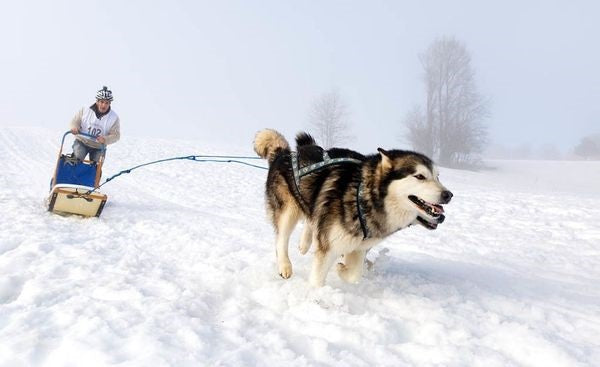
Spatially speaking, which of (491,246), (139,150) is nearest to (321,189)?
(491,246)

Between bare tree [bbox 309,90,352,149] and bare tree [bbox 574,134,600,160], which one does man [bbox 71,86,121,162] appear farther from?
bare tree [bbox 574,134,600,160]

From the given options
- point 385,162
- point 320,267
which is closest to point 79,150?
point 320,267

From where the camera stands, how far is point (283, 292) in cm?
303

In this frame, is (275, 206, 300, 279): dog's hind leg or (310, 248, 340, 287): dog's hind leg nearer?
(310, 248, 340, 287): dog's hind leg

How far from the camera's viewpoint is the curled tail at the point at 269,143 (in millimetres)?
4191

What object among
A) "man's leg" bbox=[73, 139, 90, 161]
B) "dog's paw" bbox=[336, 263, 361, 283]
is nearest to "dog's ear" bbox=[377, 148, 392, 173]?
"dog's paw" bbox=[336, 263, 361, 283]

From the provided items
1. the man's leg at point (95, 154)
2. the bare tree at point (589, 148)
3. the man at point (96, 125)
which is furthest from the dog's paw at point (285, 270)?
the bare tree at point (589, 148)

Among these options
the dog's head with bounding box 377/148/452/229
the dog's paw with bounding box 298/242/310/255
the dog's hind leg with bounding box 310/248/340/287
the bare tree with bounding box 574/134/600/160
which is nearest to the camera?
the dog's head with bounding box 377/148/452/229

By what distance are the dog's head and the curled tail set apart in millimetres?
1375

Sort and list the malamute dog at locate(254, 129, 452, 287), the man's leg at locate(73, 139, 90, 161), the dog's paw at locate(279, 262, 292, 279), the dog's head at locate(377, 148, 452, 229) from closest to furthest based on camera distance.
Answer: the dog's head at locate(377, 148, 452, 229), the malamute dog at locate(254, 129, 452, 287), the dog's paw at locate(279, 262, 292, 279), the man's leg at locate(73, 139, 90, 161)

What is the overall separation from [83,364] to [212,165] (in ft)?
44.4

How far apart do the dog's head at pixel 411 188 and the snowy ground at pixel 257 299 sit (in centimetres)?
65

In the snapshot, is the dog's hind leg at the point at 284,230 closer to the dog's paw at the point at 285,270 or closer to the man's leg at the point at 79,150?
the dog's paw at the point at 285,270

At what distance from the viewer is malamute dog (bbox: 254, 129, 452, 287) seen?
2.91 meters
